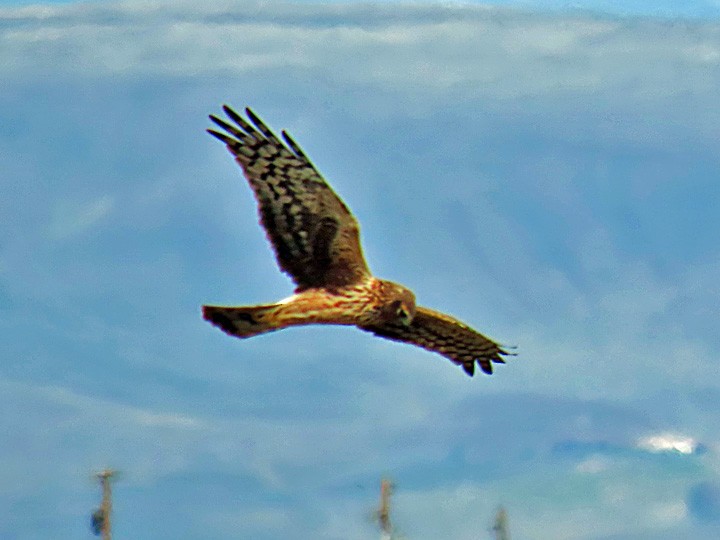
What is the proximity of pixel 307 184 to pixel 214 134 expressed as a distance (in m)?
0.84

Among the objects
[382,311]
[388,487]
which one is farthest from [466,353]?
[388,487]

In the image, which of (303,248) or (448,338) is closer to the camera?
(303,248)

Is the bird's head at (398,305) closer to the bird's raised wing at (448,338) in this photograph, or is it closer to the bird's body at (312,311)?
the bird's body at (312,311)

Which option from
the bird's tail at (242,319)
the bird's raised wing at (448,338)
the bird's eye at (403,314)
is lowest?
the bird's tail at (242,319)

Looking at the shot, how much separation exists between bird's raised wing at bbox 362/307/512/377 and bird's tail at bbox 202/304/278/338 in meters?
1.53

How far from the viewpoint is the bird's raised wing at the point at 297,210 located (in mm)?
15852

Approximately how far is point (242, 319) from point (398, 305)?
4.68 ft

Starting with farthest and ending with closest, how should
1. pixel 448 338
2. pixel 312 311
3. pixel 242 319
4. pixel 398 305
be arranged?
pixel 448 338, pixel 398 305, pixel 312 311, pixel 242 319

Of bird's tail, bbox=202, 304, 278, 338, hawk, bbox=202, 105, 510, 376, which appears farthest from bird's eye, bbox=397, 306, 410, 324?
bird's tail, bbox=202, 304, 278, 338

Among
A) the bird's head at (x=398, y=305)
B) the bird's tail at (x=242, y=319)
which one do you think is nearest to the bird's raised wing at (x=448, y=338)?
the bird's head at (x=398, y=305)

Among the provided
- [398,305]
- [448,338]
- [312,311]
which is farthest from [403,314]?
[448,338]

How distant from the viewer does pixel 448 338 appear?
17672 millimetres

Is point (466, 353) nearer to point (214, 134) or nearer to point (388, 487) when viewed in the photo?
point (214, 134)

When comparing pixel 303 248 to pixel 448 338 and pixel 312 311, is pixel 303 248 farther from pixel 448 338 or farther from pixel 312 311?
pixel 448 338
